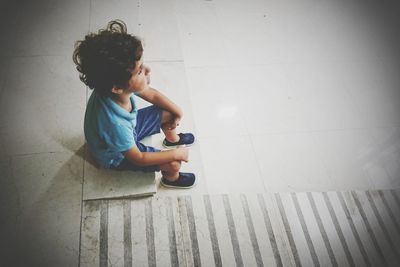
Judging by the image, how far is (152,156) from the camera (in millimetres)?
1046

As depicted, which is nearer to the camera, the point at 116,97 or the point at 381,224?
the point at 116,97

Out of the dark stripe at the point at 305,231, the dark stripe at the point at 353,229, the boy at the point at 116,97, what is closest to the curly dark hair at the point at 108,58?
the boy at the point at 116,97

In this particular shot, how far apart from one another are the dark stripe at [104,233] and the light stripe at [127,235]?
0.09 metres

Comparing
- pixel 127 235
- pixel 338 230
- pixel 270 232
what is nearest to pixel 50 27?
pixel 127 235

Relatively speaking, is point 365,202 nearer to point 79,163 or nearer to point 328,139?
point 328,139

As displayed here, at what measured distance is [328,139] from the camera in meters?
1.65

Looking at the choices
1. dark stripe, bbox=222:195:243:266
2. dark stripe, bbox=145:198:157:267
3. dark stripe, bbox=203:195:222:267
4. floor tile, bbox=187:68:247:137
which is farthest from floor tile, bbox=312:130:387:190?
dark stripe, bbox=145:198:157:267

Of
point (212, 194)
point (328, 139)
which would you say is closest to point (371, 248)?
point (328, 139)

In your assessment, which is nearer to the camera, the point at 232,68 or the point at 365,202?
the point at 365,202

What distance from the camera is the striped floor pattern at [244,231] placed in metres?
1.14

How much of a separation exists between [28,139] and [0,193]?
31 centimetres

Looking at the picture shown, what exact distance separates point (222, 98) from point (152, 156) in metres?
0.82

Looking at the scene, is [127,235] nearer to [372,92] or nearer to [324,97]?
[324,97]

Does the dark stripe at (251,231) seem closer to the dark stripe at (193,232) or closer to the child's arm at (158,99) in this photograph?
the dark stripe at (193,232)
